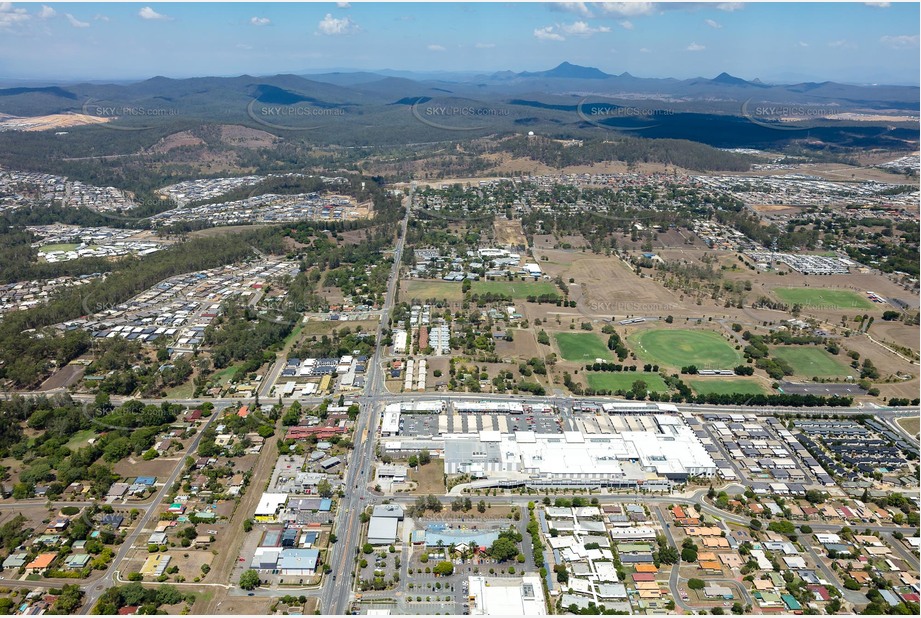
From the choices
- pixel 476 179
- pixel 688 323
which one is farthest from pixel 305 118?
pixel 688 323

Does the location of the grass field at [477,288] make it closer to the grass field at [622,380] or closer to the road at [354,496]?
the road at [354,496]

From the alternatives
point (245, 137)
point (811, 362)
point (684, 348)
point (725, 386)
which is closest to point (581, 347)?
point (684, 348)

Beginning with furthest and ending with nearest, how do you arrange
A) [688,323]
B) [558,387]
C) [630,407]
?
1. [688,323]
2. [558,387]
3. [630,407]

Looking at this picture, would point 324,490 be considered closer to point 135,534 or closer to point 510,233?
point 135,534

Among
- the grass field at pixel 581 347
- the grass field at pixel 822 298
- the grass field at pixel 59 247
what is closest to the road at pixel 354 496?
the grass field at pixel 581 347

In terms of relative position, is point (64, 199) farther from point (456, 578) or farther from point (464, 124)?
point (464, 124)

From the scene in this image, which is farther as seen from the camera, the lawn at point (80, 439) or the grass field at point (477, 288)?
the grass field at point (477, 288)
